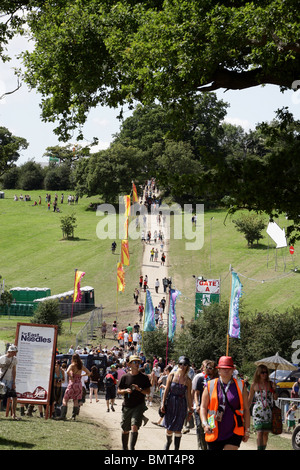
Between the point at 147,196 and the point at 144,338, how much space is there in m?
62.9

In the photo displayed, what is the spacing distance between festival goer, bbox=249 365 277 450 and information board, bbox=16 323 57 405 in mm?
5456

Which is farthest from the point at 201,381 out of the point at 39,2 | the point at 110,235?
the point at 110,235

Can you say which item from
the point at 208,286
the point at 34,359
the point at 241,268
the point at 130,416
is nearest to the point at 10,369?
the point at 34,359

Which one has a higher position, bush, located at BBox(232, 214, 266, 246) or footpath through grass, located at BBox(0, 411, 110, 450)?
bush, located at BBox(232, 214, 266, 246)

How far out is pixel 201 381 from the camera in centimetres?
1288

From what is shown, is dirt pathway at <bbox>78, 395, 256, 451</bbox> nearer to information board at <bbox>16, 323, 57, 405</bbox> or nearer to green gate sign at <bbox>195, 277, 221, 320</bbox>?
information board at <bbox>16, 323, 57, 405</bbox>

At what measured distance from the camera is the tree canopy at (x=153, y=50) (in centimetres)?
1242

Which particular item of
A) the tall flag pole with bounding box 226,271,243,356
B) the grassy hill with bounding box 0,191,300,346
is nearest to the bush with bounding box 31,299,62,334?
the grassy hill with bounding box 0,191,300,346

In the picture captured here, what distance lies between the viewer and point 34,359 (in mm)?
15266

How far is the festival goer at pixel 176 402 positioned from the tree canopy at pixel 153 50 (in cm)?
528

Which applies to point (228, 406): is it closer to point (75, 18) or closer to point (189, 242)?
point (75, 18)

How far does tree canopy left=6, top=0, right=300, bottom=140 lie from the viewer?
12422 mm

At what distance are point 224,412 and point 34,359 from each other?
7.85 meters

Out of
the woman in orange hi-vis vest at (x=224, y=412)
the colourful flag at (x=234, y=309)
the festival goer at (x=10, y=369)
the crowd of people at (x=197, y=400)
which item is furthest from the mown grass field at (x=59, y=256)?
the woman in orange hi-vis vest at (x=224, y=412)
